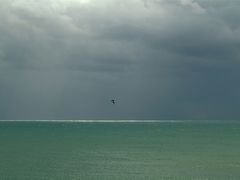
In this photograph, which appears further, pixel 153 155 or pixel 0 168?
pixel 153 155

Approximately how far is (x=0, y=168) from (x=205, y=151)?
4639 centimetres

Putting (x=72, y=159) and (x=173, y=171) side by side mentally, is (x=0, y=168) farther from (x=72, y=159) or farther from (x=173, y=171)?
Answer: (x=173, y=171)

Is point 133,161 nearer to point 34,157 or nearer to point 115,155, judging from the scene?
point 115,155

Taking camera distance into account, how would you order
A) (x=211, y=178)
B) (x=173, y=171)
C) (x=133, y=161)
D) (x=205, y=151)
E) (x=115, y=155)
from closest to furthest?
(x=211, y=178), (x=173, y=171), (x=133, y=161), (x=115, y=155), (x=205, y=151)

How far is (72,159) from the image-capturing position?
82188mm

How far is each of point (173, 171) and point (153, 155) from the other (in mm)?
23295

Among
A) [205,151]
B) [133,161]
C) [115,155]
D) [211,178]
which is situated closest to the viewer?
[211,178]

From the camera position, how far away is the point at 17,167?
2685 inches

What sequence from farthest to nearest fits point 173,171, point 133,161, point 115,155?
point 115,155, point 133,161, point 173,171

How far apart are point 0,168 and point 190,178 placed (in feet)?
84.5

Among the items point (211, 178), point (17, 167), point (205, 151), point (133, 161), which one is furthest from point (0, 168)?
point (205, 151)

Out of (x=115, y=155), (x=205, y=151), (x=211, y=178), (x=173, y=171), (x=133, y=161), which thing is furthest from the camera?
(x=205, y=151)

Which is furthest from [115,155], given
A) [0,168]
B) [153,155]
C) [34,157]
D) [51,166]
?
[0,168]

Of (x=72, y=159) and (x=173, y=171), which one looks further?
(x=72, y=159)
